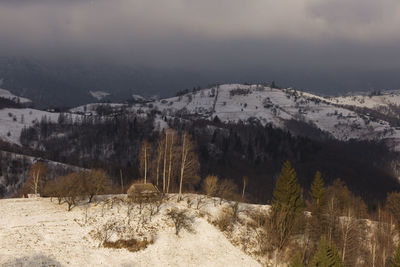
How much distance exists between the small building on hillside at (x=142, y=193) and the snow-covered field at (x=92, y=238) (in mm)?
2412

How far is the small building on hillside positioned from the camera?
55.0 metres

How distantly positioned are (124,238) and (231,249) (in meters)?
16.4

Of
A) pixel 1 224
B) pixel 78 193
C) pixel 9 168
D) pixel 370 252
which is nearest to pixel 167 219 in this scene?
pixel 78 193

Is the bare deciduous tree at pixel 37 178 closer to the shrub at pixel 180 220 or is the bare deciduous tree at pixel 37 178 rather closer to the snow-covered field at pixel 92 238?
the snow-covered field at pixel 92 238

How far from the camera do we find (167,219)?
51219 mm

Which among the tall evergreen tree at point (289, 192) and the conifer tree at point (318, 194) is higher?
the tall evergreen tree at point (289, 192)

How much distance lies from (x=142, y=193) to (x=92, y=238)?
13213 mm

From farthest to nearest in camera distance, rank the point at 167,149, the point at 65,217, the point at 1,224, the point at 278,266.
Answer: the point at 167,149, the point at 278,266, the point at 65,217, the point at 1,224

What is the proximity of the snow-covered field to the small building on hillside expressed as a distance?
2412 mm

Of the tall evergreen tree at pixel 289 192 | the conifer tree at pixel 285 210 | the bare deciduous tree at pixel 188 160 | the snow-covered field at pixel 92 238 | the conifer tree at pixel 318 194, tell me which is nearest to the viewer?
the snow-covered field at pixel 92 238

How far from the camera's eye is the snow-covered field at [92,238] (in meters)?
38.2

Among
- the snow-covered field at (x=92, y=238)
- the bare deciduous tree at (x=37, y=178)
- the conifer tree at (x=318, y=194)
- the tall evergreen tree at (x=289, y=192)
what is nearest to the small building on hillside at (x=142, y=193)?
the snow-covered field at (x=92, y=238)

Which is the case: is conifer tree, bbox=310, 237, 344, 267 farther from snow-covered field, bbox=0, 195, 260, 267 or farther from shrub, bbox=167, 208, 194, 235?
shrub, bbox=167, 208, 194, 235

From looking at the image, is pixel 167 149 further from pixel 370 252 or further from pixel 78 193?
pixel 370 252
